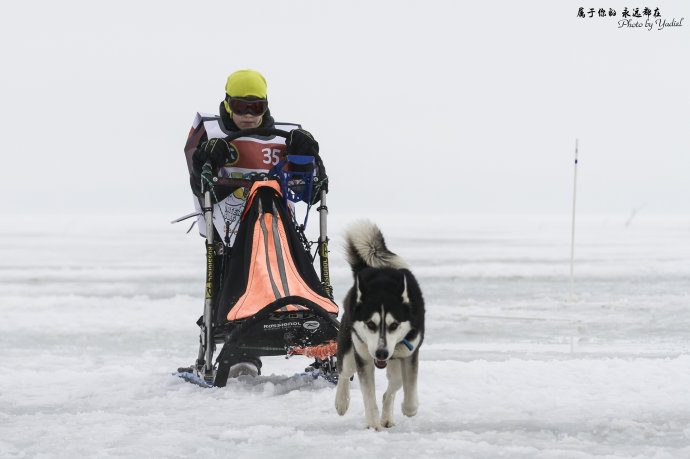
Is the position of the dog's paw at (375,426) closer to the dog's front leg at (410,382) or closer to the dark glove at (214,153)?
the dog's front leg at (410,382)

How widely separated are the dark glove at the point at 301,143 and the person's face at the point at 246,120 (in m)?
0.28

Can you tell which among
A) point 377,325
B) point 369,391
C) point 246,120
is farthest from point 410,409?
point 246,120

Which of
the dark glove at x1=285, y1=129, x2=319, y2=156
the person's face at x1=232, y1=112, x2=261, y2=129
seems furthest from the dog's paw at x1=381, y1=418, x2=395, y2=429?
the person's face at x1=232, y1=112, x2=261, y2=129

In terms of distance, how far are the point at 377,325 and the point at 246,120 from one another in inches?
83.6

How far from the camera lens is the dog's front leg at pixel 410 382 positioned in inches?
160

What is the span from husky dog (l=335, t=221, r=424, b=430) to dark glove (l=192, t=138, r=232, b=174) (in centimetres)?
114

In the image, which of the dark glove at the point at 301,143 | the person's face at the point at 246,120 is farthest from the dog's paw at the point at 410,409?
the person's face at the point at 246,120

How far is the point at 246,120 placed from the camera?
5395 millimetres

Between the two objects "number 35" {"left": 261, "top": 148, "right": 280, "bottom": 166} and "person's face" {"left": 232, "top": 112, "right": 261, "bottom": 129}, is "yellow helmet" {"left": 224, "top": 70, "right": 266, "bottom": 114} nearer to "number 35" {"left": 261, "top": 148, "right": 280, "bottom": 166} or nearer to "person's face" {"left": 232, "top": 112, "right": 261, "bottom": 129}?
"person's face" {"left": 232, "top": 112, "right": 261, "bottom": 129}

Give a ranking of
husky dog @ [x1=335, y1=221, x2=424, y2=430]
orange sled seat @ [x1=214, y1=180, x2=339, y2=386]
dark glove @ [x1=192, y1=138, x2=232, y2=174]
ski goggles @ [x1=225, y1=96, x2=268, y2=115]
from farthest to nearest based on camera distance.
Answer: ski goggles @ [x1=225, y1=96, x2=268, y2=115] < dark glove @ [x1=192, y1=138, x2=232, y2=174] < orange sled seat @ [x1=214, y1=180, x2=339, y2=386] < husky dog @ [x1=335, y1=221, x2=424, y2=430]

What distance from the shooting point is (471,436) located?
3912mm

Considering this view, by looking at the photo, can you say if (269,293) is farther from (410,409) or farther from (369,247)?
(410,409)

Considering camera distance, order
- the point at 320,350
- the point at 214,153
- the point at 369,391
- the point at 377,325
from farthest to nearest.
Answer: the point at 214,153 → the point at 320,350 → the point at 369,391 → the point at 377,325

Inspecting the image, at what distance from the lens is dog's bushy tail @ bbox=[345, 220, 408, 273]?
14.1 feet
